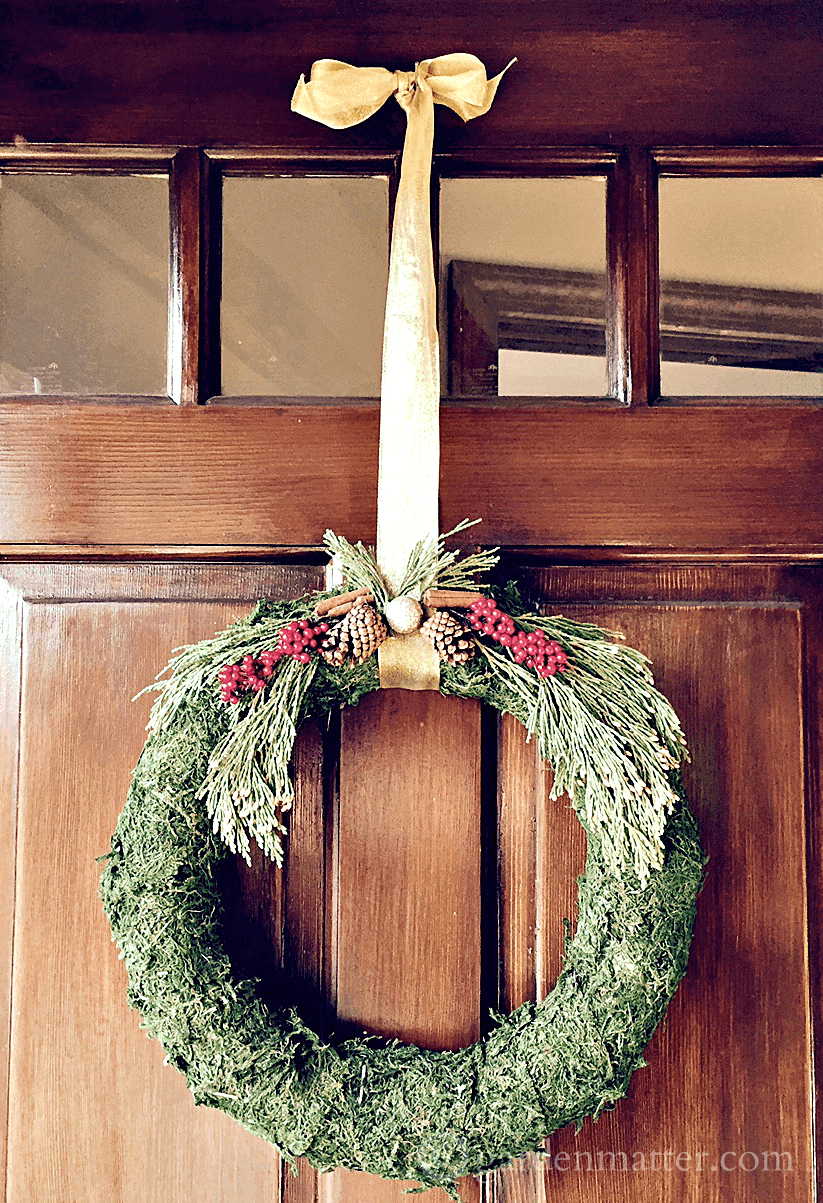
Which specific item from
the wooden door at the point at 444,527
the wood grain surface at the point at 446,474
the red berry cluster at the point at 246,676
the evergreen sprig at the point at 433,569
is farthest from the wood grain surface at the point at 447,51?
the red berry cluster at the point at 246,676

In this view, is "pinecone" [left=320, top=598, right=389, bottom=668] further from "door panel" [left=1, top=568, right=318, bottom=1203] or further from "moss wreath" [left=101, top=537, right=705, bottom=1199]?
"door panel" [left=1, top=568, right=318, bottom=1203]

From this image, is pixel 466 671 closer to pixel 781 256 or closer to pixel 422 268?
pixel 422 268

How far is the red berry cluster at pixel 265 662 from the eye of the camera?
2.82 ft

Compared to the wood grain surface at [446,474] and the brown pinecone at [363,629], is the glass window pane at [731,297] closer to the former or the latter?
the wood grain surface at [446,474]

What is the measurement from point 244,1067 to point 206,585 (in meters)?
0.45

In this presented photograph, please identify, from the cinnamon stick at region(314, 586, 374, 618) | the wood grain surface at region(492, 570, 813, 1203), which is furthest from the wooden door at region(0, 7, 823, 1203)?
the cinnamon stick at region(314, 586, 374, 618)

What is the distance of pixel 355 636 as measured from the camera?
865 mm

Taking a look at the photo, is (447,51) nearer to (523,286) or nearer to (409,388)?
(523,286)

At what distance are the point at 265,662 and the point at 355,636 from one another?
80 millimetres

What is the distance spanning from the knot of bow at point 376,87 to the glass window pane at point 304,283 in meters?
0.07

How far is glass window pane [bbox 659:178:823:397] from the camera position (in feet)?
3.38

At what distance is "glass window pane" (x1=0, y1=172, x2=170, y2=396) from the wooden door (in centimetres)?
3

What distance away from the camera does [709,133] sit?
1.02m

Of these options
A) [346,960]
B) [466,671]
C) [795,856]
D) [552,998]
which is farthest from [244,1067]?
[795,856]
